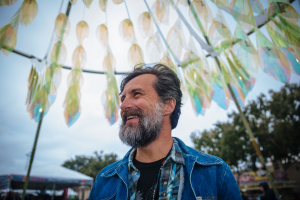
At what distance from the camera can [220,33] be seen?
2977 millimetres

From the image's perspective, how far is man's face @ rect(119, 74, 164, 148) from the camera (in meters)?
1.55

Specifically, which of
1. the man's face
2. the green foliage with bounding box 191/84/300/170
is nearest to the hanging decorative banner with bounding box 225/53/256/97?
the man's face

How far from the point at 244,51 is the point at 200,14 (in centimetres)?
104

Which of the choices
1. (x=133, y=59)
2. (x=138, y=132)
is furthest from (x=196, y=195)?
(x=133, y=59)

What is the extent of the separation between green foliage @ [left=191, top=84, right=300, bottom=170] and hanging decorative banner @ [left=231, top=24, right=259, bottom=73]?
51.3ft

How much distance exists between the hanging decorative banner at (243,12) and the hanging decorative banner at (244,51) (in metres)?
0.25

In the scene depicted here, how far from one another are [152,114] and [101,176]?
2.60 feet

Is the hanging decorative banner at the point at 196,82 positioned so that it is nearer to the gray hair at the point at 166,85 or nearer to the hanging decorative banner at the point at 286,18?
the hanging decorative banner at the point at 286,18

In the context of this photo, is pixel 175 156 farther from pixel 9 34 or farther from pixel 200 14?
pixel 9 34

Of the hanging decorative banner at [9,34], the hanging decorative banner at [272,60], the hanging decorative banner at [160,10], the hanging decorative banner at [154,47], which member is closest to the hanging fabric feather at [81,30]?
the hanging decorative banner at [9,34]

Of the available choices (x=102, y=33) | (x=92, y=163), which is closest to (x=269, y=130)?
(x=102, y=33)

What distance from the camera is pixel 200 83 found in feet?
12.7

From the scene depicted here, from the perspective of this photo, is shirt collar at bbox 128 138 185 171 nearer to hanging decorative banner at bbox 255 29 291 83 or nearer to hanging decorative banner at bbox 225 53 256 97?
hanging decorative banner at bbox 255 29 291 83

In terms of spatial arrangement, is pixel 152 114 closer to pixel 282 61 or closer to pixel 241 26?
pixel 241 26
